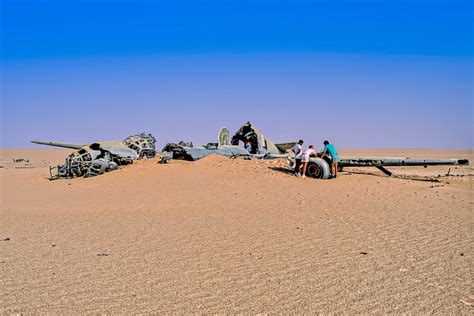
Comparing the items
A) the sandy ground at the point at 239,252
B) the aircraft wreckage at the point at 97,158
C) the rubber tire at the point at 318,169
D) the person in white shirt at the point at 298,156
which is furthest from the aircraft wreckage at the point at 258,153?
the sandy ground at the point at 239,252

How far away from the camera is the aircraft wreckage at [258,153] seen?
19328mm

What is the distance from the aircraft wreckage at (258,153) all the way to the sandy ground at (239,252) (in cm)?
345

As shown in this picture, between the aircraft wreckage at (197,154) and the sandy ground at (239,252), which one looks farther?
the aircraft wreckage at (197,154)

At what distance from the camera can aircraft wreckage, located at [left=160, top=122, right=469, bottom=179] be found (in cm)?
1933

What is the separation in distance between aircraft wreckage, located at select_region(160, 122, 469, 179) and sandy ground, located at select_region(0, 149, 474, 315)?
3453mm

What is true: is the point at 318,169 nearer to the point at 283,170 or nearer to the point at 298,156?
the point at 298,156

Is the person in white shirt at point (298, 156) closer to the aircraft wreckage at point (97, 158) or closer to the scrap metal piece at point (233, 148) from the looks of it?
the scrap metal piece at point (233, 148)

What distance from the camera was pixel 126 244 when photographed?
827 centimetres

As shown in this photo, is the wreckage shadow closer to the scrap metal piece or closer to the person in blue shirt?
the person in blue shirt

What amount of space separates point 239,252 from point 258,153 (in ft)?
61.7

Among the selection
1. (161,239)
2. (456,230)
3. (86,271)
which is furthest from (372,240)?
(86,271)

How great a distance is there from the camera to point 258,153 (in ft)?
86.1

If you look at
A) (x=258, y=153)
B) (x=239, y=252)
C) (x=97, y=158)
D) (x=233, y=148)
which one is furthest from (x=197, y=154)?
(x=239, y=252)

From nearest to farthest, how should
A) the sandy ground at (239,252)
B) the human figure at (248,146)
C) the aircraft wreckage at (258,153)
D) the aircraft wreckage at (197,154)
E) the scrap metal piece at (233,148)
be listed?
1. the sandy ground at (239,252)
2. the aircraft wreckage at (258,153)
3. the aircraft wreckage at (197,154)
4. the scrap metal piece at (233,148)
5. the human figure at (248,146)
